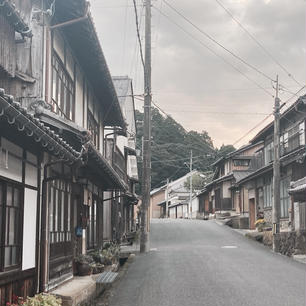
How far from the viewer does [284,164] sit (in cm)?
2808

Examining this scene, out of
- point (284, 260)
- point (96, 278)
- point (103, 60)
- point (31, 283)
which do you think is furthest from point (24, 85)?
point (284, 260)

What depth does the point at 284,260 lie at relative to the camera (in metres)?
20.0

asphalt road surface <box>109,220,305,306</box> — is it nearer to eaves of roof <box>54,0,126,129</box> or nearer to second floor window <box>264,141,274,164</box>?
eaves of roof <box>54,0,126,129</box>

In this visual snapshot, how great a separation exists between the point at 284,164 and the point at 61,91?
59.1ft

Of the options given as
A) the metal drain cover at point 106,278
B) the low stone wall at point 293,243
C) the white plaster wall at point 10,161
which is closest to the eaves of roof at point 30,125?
the white plaster wall at point 10,161

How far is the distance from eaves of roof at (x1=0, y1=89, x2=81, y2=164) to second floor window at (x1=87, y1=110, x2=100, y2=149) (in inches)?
346

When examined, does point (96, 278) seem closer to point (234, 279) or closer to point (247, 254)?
point (234, 279)

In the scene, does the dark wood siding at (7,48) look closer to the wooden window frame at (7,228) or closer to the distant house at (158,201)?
the wooden window frame at (7,228)

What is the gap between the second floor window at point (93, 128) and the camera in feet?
59.3

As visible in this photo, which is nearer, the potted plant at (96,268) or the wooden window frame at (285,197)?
the potted plant at (96,268)

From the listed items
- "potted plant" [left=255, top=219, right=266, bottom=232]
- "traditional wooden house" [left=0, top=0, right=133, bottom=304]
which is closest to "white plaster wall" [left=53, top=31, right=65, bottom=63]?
"traditional wooden house" [left=0, top=0, right=133, bottom=304]

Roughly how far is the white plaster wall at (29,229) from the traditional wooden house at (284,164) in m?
12.5

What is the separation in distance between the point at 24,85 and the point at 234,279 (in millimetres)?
8139

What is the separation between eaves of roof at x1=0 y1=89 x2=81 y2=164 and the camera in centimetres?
578
